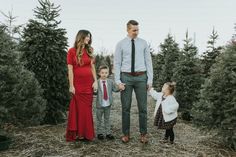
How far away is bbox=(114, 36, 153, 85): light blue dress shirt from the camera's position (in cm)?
775

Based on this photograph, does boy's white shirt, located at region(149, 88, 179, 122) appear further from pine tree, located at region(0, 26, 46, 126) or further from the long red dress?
pine tree, located at region(0, 26, 46, 126)

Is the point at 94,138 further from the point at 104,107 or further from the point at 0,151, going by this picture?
the point at 0,151

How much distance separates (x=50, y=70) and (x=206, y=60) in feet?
27.3

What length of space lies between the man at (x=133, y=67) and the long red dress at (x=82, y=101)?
61cm

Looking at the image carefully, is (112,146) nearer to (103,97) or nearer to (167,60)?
(103,97)

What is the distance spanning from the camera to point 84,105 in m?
7.98

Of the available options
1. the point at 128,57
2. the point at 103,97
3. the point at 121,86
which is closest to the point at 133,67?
the point at 128,57

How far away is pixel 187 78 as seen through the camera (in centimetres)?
1443

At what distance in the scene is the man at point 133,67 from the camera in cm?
775

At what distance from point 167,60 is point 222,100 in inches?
381

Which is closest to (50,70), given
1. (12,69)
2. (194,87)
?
(12,69)

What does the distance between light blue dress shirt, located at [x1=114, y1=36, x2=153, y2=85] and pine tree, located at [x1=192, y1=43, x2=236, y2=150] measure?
63.2 inches

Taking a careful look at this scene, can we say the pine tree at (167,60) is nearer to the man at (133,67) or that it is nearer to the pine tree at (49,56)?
the pine tree at (49,56)

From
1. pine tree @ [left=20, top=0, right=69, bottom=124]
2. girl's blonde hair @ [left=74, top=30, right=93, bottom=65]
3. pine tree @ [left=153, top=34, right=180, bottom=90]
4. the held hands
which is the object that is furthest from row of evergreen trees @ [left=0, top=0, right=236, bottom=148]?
pine tree @ [left=153, top=34, right=180, bottom=90]
